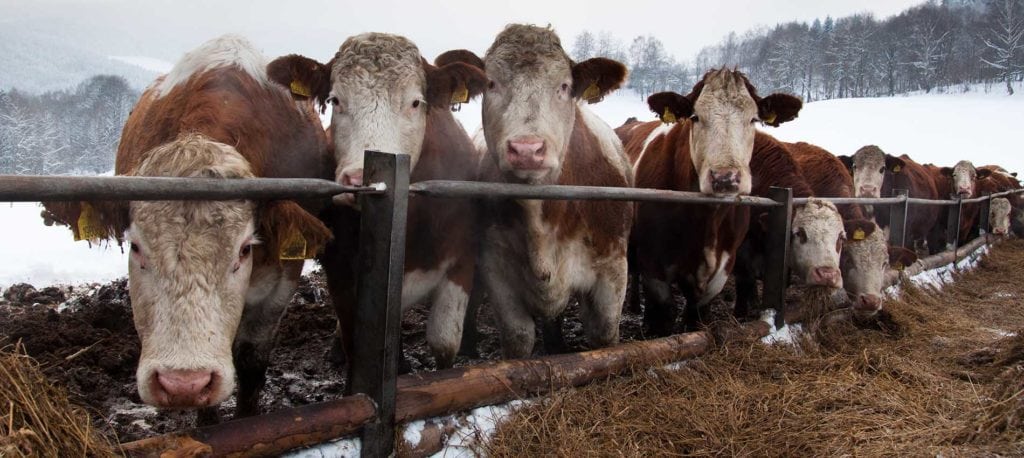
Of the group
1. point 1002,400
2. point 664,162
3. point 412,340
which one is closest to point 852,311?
point 664,162

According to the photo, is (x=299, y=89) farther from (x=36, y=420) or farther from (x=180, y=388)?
(x=36, y=420)

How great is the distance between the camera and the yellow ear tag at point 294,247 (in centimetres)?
225

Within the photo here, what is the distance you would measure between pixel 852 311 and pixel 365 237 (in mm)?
4225

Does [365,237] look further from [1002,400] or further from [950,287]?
[950,287]

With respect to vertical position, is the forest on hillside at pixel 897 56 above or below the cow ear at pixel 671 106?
above

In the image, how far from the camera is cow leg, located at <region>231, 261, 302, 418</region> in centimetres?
310

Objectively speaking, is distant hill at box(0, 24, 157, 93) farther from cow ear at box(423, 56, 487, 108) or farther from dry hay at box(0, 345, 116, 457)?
dry hay at box(0, 345, 116, 457)

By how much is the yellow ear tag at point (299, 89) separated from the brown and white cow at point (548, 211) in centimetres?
94

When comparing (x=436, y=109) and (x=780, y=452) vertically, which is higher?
Answer: (x=436, y=109)

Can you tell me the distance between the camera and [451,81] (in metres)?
3.22

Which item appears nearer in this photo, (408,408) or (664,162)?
(408,408)

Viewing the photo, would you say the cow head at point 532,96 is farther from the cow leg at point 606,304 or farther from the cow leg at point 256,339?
the cow leg at point 256,339

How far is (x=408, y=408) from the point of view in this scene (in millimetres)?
2207

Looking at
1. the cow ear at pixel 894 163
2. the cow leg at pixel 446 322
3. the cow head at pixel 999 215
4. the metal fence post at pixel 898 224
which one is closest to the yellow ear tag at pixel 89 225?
the cow leg at pixel 446 322
